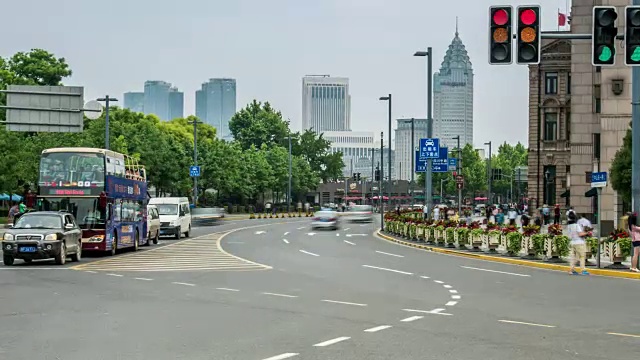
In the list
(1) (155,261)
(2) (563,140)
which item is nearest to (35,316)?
(1) (155,261)

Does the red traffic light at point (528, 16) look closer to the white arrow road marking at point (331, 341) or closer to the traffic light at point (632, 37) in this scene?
the traffic light at point (632, 37)

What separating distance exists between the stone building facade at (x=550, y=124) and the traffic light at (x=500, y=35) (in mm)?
68144

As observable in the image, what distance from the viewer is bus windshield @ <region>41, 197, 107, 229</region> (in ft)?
109

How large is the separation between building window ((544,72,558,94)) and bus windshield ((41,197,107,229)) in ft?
194

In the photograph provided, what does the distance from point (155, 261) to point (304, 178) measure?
10350 centimetres

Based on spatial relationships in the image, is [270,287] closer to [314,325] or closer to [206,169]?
[314,325]

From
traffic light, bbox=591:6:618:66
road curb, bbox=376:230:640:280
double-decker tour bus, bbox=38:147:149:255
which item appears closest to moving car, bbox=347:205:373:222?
road curb, bbox=376:230:640:280

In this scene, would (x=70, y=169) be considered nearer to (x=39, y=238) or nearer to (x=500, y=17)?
(x=39, y=238)

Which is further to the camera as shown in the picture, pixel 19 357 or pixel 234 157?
pixel 234 157

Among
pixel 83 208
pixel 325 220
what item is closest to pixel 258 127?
pixel 325 220

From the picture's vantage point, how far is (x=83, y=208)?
1325 inches

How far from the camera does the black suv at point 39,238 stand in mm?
28688

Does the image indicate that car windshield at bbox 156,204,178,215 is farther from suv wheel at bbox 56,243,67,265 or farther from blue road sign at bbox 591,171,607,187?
blue road sign at bbox 591,171,607,187

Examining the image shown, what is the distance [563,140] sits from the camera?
8394cm
